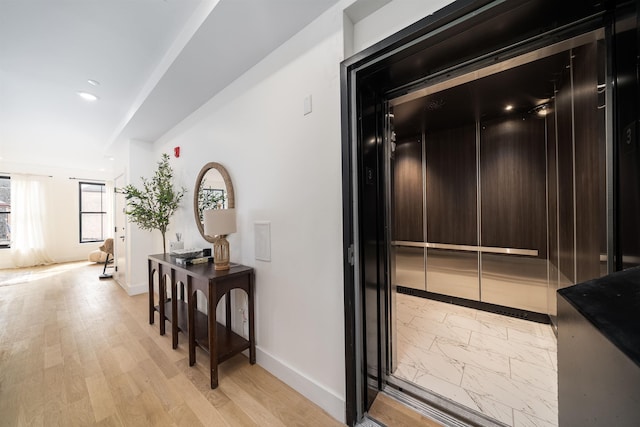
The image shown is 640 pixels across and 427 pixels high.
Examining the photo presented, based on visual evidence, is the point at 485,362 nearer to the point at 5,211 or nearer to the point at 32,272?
the point at 32,272

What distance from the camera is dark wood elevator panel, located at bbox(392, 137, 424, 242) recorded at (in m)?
3.28

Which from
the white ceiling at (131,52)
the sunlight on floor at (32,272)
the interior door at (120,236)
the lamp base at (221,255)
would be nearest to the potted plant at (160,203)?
the white ceiling at (131,52)

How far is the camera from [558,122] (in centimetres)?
207

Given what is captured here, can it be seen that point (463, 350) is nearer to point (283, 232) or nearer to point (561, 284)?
point (561, 284)

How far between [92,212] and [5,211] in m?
1.52

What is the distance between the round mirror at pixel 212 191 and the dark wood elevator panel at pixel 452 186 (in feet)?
8.53

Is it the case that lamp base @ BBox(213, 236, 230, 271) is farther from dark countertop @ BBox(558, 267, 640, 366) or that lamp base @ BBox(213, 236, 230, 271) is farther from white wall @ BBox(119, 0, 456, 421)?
dark countertop @ BBox(558, 267, 640, 366)

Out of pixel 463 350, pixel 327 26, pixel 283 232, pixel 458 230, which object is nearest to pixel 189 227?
pixel 283 232

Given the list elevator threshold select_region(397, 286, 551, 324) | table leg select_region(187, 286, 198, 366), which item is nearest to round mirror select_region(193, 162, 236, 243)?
table leg select_region(187, 286, 198, 366)

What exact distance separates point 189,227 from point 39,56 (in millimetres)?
1993

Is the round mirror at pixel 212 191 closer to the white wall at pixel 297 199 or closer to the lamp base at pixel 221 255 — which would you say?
the white wall at pixel 297 199

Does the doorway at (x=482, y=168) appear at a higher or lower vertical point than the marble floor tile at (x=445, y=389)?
higher

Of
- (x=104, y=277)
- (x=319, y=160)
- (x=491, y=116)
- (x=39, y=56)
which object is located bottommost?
(x=104, y=277)

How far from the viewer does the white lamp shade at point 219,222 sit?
6.14 feet
